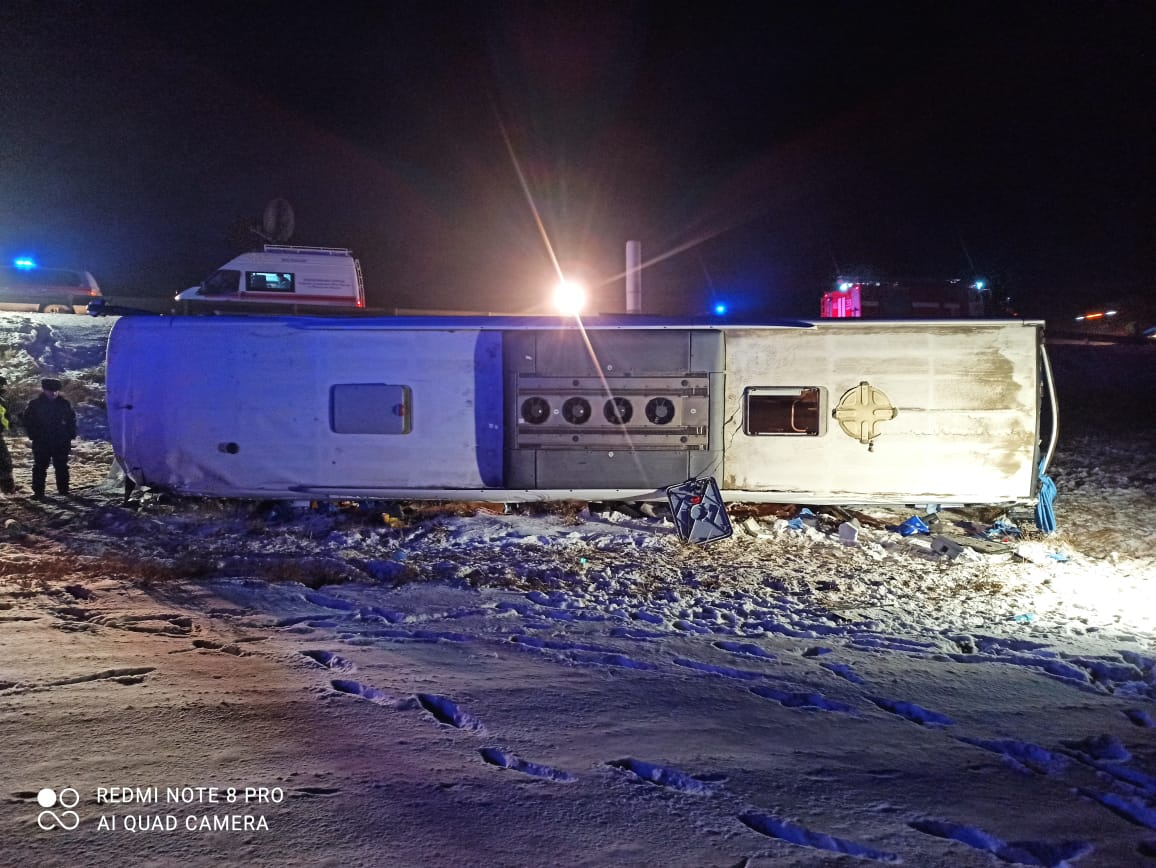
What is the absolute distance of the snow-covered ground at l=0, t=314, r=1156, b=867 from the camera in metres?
2.90

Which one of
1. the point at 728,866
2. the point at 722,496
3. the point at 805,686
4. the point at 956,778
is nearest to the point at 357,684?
the point at 728,866

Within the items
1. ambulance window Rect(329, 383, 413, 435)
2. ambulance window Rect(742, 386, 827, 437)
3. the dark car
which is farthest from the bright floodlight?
the dark car

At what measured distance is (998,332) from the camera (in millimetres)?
8008

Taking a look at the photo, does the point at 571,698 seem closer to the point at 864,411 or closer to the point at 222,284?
the point at 864,411

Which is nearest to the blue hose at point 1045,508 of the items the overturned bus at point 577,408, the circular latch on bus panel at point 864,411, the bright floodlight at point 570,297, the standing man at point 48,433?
the overturned bus at point 577,408

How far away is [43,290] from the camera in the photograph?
2280cm

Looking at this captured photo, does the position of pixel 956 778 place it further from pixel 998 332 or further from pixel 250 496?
pixel 250 496

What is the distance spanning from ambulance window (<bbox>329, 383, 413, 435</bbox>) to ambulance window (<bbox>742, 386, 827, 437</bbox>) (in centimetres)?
395

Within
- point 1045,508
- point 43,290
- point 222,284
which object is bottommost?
point 1045,508

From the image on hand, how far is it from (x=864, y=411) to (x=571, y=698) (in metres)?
5.44

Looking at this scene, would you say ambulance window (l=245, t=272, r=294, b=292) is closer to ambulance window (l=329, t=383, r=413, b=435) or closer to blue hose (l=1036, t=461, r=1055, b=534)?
ambulance window (l=329, t=383, r=413, b=435)

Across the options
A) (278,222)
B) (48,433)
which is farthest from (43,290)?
(48,433)

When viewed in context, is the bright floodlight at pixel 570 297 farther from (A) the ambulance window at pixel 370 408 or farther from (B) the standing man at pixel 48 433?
(B) the standing man at pixel 48 433

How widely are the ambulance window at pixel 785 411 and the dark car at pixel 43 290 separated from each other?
2279 centimetres
